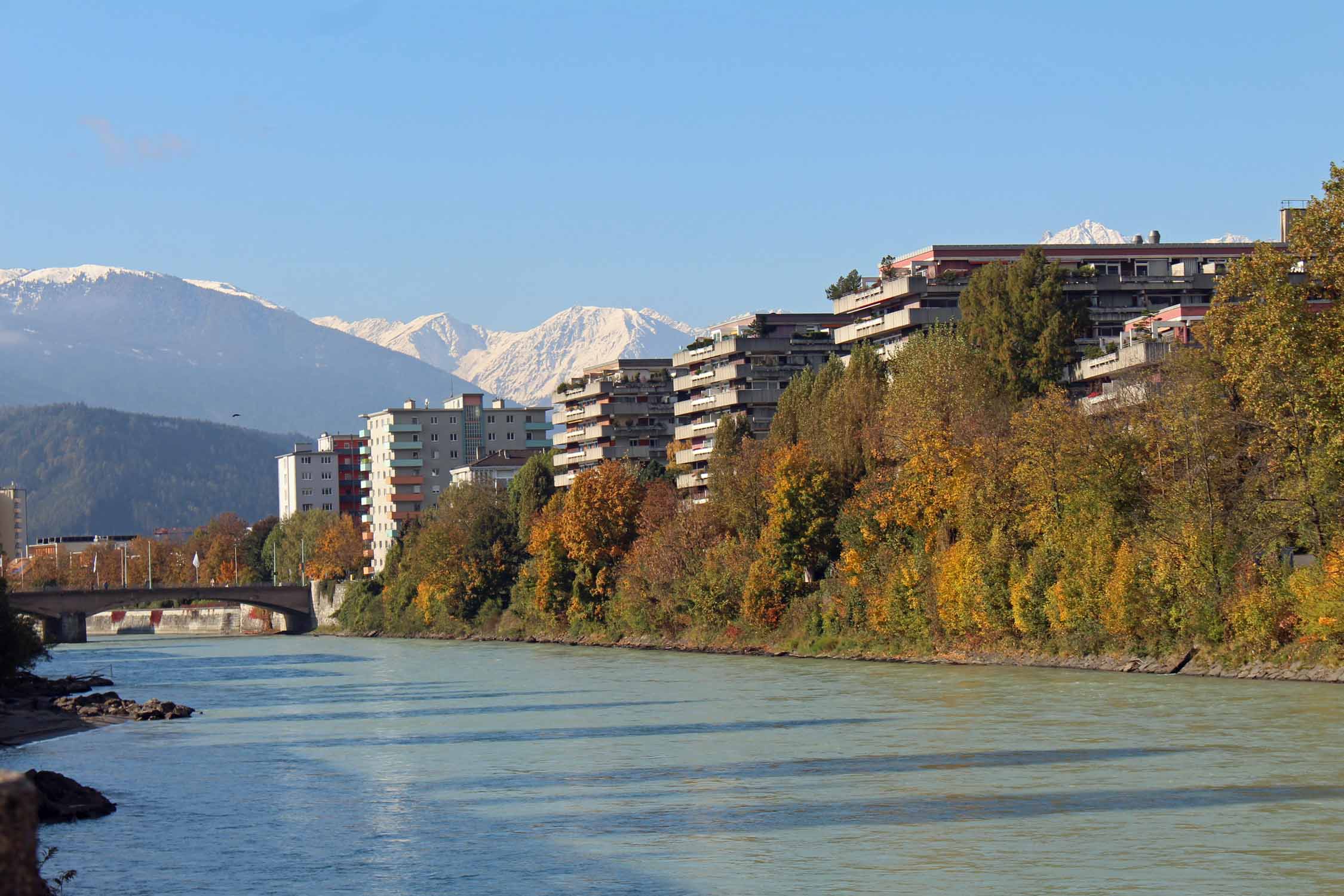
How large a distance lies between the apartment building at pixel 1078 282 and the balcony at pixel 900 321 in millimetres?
50

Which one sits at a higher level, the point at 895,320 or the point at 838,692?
the point at 895,320

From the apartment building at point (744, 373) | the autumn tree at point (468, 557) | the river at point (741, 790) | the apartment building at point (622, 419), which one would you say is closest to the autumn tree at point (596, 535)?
the apartment building at point (744, 373)

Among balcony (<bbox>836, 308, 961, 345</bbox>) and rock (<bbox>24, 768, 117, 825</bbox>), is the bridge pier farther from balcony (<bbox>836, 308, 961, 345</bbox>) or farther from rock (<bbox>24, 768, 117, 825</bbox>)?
rock (<bbox>24, 768, 117, 825</bbox>)

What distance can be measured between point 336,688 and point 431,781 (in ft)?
124

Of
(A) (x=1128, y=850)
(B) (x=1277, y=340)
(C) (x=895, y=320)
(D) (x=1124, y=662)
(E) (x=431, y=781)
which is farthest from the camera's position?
(C) (x=895, y=320)

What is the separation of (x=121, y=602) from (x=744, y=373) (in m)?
61.9

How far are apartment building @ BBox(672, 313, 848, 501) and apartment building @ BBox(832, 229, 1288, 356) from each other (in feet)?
45.1

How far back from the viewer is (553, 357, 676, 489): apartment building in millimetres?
151750

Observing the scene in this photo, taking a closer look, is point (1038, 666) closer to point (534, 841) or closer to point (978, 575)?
point (978, 575)

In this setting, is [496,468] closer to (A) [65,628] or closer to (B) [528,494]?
(A) [65,628]

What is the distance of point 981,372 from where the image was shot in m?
81.9

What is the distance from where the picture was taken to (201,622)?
190m

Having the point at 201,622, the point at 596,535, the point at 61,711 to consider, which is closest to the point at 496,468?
the point at 201,622

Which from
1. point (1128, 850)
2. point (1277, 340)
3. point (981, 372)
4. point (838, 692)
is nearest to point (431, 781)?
point (1128, 850)
